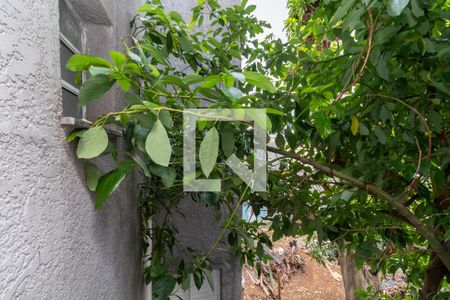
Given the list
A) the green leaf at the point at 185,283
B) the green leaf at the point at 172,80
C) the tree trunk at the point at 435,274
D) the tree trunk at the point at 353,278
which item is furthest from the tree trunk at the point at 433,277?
the tree trunk at the point at 353,278

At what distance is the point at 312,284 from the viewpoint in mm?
7605

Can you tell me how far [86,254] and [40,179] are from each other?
37 cm

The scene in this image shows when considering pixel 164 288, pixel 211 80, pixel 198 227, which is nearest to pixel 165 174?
pixel 211 80

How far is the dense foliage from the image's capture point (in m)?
→ 0.90

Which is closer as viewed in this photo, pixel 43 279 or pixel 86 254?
pixel 43 279

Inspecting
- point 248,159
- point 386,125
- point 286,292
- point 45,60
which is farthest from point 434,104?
point 286,292

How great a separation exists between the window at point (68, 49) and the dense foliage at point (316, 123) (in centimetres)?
18

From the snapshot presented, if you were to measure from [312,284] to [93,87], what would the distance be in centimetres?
793

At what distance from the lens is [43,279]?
76 cm

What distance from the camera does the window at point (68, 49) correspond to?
1.22 m

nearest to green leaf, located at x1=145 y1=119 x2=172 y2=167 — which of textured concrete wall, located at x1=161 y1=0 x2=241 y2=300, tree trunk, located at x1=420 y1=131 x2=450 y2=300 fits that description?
tree trunk, located at x1=420 y1=131 x2=450 y2=300

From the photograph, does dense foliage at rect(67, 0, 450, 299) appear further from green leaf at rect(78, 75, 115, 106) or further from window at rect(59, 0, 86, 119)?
window at rect(59, 0, 86, 119)

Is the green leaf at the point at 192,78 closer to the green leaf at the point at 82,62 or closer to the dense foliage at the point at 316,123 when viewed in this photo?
the dense foliage at the point at 316,123

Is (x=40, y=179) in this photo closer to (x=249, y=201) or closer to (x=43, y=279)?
(x=43, y=279)
